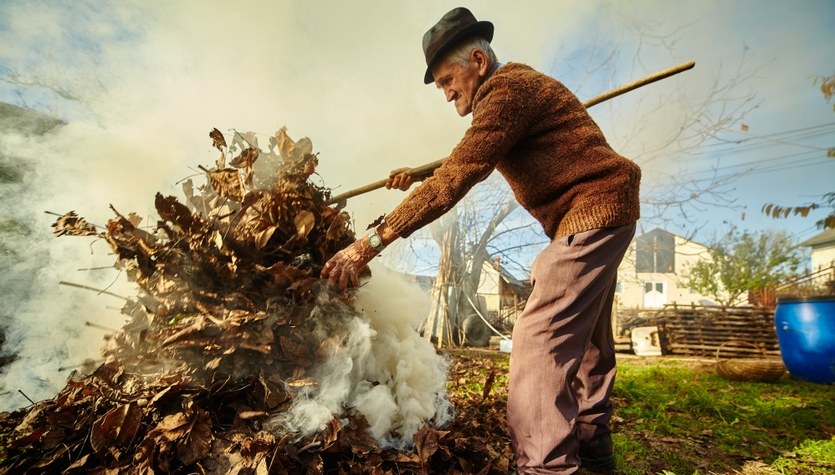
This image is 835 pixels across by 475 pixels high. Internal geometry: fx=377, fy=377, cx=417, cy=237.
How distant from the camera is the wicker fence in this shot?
8.17 meters

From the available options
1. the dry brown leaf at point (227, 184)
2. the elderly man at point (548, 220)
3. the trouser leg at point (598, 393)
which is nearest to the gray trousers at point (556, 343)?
the elderly man at point (548, 220)

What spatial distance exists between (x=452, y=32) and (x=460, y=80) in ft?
0.82

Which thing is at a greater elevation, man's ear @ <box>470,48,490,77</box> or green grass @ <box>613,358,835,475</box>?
man's ear @ <box>470,48,490,77</box>

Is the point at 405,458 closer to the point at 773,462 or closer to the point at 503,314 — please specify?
the point at 773,462

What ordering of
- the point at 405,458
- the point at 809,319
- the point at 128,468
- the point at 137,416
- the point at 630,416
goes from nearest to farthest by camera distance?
1. the point at 128,468
2. the point at 137,416
3. the point at 405,458
4. the point at 630,416
5. the point at 809,319

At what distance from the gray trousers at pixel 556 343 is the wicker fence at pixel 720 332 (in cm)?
821

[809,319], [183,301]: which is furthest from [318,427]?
[809,319]

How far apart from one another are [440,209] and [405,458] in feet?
3.80

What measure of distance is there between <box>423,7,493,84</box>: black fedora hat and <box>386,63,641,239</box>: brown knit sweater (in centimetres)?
37

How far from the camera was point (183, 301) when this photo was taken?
2.00 m

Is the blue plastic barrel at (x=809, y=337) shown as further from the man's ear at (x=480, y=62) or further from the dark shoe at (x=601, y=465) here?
the man's ear at (x=480, y=62)

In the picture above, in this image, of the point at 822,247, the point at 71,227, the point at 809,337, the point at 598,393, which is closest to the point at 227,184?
the point at 71,227

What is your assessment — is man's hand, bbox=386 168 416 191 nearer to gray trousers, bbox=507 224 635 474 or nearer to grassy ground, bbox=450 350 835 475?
gray trousers, bbox=507 224 635 474

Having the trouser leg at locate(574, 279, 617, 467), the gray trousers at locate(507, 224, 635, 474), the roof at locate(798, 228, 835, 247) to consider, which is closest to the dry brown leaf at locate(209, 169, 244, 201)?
the gray trousers at locate(507, 224, 635, 474)
